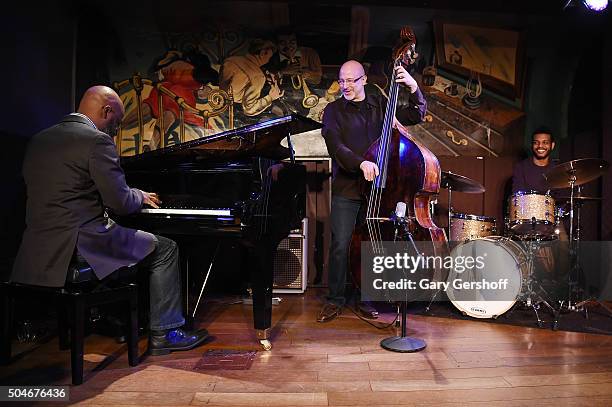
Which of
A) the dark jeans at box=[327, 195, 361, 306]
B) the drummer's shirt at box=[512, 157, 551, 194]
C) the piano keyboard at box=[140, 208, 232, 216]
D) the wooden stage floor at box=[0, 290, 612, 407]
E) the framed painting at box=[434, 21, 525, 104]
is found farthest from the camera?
the framed painting at box=[434, 21, 525, 104]

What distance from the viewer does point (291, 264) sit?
450 cm

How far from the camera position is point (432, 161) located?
119 inches

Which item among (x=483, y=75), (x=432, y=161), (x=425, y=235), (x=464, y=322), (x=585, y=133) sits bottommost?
(x=464, y=322)

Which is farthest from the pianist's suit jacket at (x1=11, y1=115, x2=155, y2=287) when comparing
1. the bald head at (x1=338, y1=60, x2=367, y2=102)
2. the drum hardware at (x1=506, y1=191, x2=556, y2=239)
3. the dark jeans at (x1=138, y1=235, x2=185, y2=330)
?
the drum hardware at (x1=506, y1=191, x2=556, y2=239)

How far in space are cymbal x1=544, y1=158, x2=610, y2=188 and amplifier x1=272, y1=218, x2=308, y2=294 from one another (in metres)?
2.28

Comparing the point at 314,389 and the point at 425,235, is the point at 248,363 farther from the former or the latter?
the point at 425,235

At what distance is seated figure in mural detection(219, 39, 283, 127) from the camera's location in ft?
16.3

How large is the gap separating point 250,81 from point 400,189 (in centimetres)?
265

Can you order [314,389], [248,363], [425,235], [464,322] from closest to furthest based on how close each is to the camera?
[314,389] → [248,363] → [425,235] → [464,322]

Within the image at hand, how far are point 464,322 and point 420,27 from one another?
314cm

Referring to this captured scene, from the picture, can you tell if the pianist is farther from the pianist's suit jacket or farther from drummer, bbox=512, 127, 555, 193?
drummer, bbox=512, 127, 555, 193

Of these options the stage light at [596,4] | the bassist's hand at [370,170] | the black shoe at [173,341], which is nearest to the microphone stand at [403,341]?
the bassist's hand at [370,170]

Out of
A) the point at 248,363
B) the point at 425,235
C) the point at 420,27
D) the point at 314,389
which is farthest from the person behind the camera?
the point at 420,27

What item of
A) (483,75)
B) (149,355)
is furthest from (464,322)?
(483,75)
